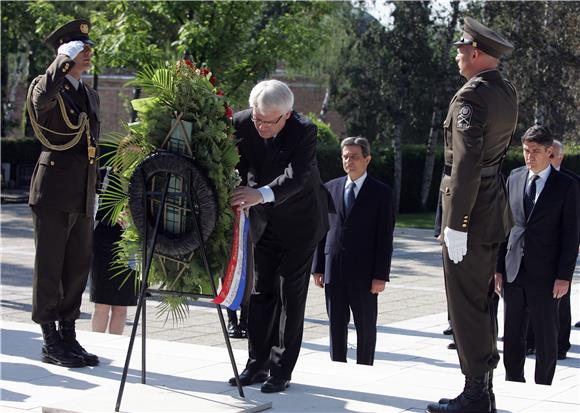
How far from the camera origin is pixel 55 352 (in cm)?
698

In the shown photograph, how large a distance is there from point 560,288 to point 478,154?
294 cm

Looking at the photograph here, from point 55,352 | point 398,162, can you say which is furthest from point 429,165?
point 55,352

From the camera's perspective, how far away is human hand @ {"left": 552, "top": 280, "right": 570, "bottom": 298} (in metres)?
7.77

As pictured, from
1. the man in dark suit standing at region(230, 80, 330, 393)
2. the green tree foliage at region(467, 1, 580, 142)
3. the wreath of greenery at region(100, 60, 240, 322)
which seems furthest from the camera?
the green tree foliage at region(467, 1, 580, 142)

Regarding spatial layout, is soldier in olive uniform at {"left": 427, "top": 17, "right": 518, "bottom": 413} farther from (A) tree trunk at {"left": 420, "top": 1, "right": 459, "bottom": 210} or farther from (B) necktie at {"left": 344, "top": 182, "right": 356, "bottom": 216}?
(A) tree trunk at {"left": 420, "top": 1, "right": 459, "bottom": 210}

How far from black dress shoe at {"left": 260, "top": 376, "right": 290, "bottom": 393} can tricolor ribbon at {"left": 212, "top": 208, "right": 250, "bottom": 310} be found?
685 mm

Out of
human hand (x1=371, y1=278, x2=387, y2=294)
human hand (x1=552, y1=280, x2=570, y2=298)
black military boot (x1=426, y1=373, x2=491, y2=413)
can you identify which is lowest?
black military boot (x1=426, y1=373, x2=491, y2=413)

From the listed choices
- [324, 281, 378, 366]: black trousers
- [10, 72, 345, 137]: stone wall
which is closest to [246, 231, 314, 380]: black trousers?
[324, 281, 378, 366]: black trousers

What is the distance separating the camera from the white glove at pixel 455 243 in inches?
208

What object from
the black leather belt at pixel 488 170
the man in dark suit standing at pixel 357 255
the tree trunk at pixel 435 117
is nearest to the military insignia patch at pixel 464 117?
the black leather belt at pixel 488 170

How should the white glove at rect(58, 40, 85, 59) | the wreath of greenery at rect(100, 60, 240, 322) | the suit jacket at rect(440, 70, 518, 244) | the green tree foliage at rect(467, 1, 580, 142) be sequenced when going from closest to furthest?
the suit jacket at rect(440, 70, 518, 244) → the wreath of greenery at rect(100, 60, 240, 322) → the white glove at rect(58, 40, 85, 59) → the green tree foliage at rect(467, 1, 580, 142)

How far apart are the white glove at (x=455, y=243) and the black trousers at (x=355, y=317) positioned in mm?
2799

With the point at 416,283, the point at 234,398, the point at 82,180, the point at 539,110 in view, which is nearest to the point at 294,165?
the point at 234,398

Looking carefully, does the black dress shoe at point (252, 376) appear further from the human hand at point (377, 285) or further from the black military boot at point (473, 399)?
the human hand at point (377, 285)
